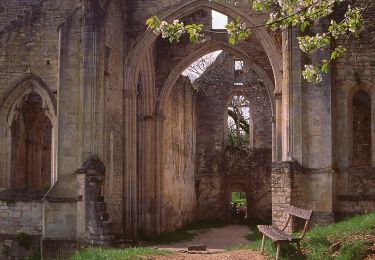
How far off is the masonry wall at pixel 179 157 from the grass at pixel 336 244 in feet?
33.9

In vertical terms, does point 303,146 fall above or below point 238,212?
above

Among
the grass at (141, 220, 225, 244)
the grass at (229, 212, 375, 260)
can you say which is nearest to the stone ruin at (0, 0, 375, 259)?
the grass at (141, 220, 225, 244)

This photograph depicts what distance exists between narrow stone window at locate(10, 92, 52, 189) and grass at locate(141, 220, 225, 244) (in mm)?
4314

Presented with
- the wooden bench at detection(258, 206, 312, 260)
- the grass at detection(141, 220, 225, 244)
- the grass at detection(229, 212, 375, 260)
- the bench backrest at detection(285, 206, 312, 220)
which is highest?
the bench backrest at detection(285, 206, 312, 220)

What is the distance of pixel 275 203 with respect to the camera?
47.5 feet

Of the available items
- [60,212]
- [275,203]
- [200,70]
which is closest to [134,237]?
[60,212]

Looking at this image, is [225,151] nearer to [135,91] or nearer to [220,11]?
[135,91]

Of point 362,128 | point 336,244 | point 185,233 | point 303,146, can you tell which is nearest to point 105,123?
point 303,146

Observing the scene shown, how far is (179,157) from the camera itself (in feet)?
79.6

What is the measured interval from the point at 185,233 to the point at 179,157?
3.86 m

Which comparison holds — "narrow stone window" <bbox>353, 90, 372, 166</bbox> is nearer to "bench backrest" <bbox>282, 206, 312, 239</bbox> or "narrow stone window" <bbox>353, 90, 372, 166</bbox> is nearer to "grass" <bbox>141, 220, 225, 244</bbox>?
"bench backrest" <bbox>282, 206, 312, 239</bbox>

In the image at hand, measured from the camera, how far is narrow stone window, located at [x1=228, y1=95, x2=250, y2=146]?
30.2 metres

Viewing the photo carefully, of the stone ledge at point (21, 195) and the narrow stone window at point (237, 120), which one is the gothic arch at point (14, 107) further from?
the narrow stone window at point (237, 120)

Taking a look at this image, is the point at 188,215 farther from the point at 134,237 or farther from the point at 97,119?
the point at 97,119
